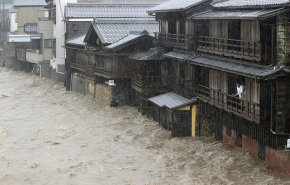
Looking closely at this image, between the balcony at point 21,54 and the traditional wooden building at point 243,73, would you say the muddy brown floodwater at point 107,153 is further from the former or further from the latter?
the balcony at point 21,54

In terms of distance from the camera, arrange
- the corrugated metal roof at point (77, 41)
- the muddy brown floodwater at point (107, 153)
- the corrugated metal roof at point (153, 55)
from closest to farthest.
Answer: the muddy brown floodwater at point (107, 153) → the corrugated metal roof at point (153, 55) → the corrugated metal roof at point (77, 41)

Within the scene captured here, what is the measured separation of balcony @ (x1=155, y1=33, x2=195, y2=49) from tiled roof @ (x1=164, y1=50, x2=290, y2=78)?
2.71 ft

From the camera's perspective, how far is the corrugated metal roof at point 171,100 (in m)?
27.9

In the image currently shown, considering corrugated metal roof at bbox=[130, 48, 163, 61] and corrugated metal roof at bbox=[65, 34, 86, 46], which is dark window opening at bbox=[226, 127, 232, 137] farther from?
corrugated metal roof at bbox=[65, 34, 86, 46]

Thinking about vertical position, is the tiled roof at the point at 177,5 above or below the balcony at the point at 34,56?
above

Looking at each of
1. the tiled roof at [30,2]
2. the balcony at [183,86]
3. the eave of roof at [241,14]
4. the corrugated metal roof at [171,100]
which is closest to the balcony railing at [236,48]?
the eave of roof at [241,14]

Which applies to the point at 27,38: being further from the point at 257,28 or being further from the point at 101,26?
the point at 257,28

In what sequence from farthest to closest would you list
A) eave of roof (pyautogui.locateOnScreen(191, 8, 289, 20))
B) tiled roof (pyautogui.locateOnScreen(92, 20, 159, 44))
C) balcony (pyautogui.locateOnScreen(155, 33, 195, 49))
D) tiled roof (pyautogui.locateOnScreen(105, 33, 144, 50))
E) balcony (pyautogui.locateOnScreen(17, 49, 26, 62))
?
1. balcony (pyautogui.locateOnScreen(17, 49, 26, 62))
2. tiled roof (pyautogui.locateOnScreen(92, 20, 159, 44))
3. tiled roof (pyautogui.locateOnScreen(105, 33, 144, 50))
4. balcony (pyautogui.locateOnScreen(155, 33, 195, 49))
5. eave of roof (pyautogui.locateOnScreen(191, 8, 289, 20))

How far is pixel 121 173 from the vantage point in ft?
74.6

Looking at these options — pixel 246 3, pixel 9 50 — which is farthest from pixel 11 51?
pixel 246 3

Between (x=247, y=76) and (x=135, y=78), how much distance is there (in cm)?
1561

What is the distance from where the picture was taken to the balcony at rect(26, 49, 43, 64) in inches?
2254

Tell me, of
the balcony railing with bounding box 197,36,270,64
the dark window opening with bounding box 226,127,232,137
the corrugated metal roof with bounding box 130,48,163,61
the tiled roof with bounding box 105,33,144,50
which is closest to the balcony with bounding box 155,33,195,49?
A: the corrugated metal roof with bounding box 130,48,163,61

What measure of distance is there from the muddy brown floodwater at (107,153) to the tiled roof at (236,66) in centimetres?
487
